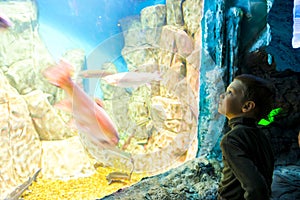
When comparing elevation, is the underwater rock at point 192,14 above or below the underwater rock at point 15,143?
above

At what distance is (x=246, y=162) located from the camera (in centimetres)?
85

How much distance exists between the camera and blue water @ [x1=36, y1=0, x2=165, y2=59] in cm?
439

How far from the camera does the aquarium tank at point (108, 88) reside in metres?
2.06

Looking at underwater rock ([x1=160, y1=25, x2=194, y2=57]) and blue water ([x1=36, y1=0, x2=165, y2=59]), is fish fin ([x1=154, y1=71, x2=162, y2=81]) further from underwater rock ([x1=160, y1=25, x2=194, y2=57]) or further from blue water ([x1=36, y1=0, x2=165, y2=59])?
blue water ([x1=36, y1=0, x2=165, y2=59])

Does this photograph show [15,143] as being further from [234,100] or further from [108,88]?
[234,100]

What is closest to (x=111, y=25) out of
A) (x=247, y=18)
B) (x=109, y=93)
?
(x=109, y=93)

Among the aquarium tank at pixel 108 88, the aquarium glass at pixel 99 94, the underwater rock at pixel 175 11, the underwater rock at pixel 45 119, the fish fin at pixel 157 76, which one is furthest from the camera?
the underwater rock at pixel 45 119

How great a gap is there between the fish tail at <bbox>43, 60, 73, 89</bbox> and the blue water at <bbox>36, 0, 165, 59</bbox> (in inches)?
85.6

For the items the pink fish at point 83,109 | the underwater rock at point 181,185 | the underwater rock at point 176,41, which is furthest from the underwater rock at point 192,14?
the underwater rock at point 181,185

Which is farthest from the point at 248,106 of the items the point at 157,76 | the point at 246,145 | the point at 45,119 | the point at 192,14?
the point at 45,119

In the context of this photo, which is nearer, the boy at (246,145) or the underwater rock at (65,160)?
the boy at (246,145)

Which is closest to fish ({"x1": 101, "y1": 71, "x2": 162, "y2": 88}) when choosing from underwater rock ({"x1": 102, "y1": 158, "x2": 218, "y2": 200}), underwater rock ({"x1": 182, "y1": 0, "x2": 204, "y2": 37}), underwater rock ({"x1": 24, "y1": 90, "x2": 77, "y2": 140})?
underwater rock ({"x1": 182, "y1": 0, "x2": 204, "y2": 37})

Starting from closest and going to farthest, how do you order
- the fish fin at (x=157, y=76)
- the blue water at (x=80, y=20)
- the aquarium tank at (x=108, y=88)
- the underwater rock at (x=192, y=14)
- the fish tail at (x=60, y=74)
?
the aquarium tank at (x=108, y=88) < the fish tail at (x=60, y=74) < the fish fin at (x=157, y=76) < the underwater rock at (x=192, y=14) < the blue water at (x=80, y=20)

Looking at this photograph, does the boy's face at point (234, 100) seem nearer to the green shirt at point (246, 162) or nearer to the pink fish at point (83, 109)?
the green shirt at point (246, 162)
